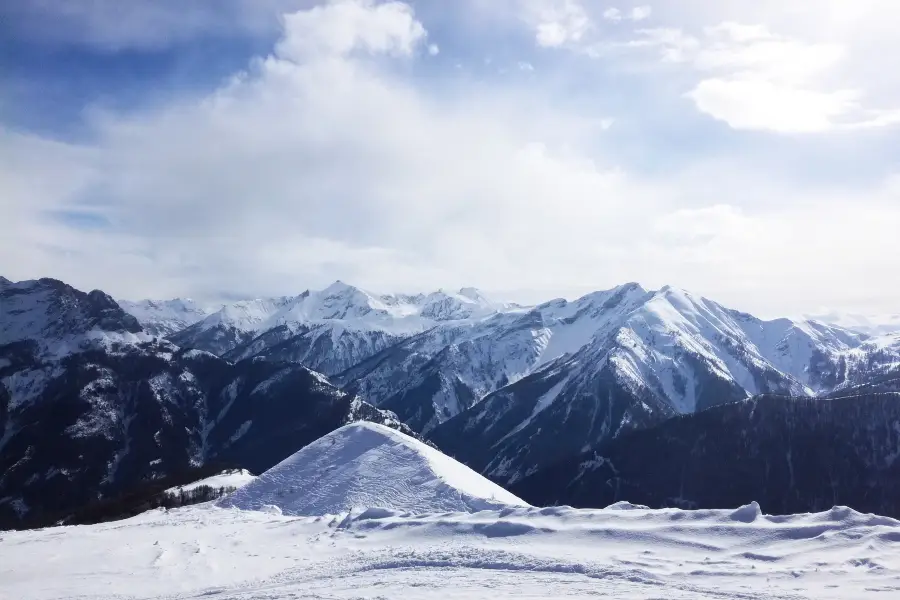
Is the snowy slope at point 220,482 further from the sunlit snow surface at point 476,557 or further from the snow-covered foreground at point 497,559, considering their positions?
the snow-covered foreground at point 497,559

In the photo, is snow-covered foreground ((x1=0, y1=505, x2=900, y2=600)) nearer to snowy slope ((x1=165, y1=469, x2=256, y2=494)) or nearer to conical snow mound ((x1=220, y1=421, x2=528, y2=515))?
conical snow mound ((x1=220, y1=421, x2=528, y2=515))

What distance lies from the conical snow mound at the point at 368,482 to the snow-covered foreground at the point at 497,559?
504 inches

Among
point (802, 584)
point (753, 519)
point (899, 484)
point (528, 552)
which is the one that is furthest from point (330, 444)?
point (899, 484)

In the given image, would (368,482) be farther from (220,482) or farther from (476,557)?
(220,482)

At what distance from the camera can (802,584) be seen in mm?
30531

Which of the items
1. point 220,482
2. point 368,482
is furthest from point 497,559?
point 220,482

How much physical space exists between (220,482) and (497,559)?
104 m

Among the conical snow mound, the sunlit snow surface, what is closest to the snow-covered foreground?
the sunlit snow surface

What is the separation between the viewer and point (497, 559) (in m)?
37.2

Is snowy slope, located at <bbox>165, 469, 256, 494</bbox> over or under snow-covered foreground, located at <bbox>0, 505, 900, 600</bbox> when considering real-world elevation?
under

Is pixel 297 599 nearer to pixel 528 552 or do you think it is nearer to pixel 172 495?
pixel 528 552

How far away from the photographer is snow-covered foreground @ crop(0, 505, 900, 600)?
3175 cm

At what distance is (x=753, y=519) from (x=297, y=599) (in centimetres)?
2720

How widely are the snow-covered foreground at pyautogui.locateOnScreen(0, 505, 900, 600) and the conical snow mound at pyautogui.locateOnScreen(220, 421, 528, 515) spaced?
1280 centimetres
